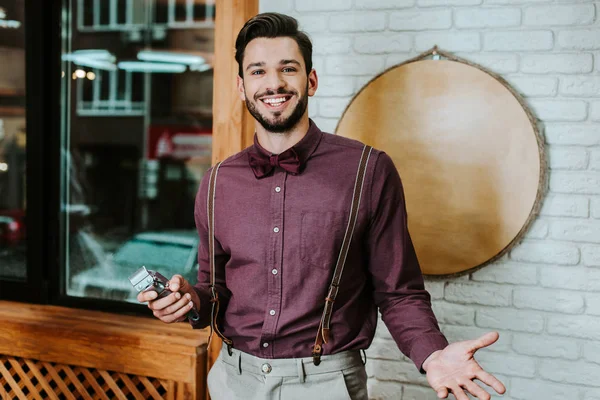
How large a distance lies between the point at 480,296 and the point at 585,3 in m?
0.90

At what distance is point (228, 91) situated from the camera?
197 cm

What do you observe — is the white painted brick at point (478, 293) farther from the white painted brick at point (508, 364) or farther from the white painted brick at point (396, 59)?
the white painted brick at point (396, 59)

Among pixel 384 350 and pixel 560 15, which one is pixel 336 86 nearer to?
pixel 560 15

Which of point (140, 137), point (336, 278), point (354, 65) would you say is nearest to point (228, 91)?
point (354, 65)

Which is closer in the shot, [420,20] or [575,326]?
[575,326]

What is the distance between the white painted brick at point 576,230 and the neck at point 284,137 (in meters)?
0.81

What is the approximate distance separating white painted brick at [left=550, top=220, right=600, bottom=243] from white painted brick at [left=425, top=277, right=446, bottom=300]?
360 mm

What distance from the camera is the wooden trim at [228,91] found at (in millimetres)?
1954

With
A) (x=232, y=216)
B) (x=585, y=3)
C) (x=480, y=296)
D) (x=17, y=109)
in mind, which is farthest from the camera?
(x=17, y=109)

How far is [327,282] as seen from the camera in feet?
4.50

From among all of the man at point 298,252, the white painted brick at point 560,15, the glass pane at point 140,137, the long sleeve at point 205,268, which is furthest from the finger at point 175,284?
the glass pane at point 140,137

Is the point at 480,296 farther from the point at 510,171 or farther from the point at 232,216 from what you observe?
the point at 232,216

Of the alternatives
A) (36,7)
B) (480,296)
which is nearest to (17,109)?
(36,7)

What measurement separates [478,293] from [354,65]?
0.82 meters
